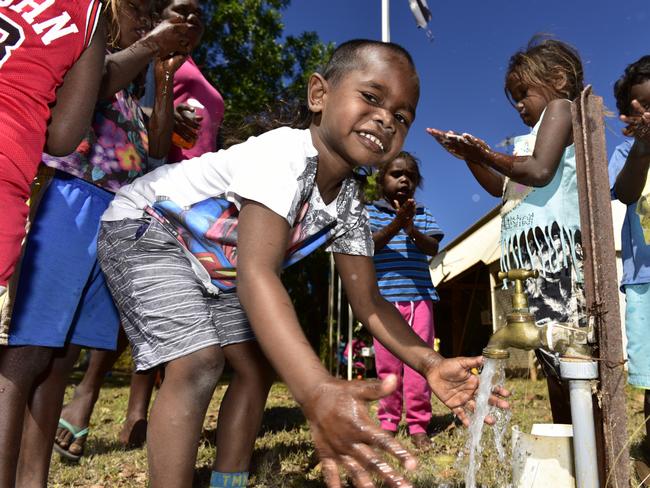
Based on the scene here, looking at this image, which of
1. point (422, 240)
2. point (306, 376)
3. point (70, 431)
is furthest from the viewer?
point (422, 240)

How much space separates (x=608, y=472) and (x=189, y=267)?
1538 mm

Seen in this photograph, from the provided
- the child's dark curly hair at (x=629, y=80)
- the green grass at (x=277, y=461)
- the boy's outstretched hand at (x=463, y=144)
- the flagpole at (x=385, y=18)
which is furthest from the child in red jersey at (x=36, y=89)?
the flagpole at (x=385, y=18)

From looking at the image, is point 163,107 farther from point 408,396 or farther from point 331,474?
point 408,396

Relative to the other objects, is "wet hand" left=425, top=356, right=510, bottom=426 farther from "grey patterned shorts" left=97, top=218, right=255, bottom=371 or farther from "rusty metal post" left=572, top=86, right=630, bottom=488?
"grey patterned shorts" left=97, top=218, right=255, bottom=371

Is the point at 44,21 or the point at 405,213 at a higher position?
the point at 405,213

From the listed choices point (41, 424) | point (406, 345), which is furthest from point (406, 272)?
point (41, 424)

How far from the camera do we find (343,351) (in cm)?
1027

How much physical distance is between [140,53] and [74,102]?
20.1 inches

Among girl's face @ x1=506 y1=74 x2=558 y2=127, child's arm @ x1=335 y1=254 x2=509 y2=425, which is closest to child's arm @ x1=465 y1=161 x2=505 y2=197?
girl's face @ x1=506 y1=74 x2=558 y2=127

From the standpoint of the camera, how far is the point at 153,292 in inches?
71.1

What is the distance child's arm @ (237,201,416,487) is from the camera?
1.03 m

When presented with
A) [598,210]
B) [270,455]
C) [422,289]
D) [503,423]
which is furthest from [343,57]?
[422,289]

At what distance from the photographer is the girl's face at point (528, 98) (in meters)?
2.87

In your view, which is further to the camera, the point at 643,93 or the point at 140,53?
the point at 643,93
